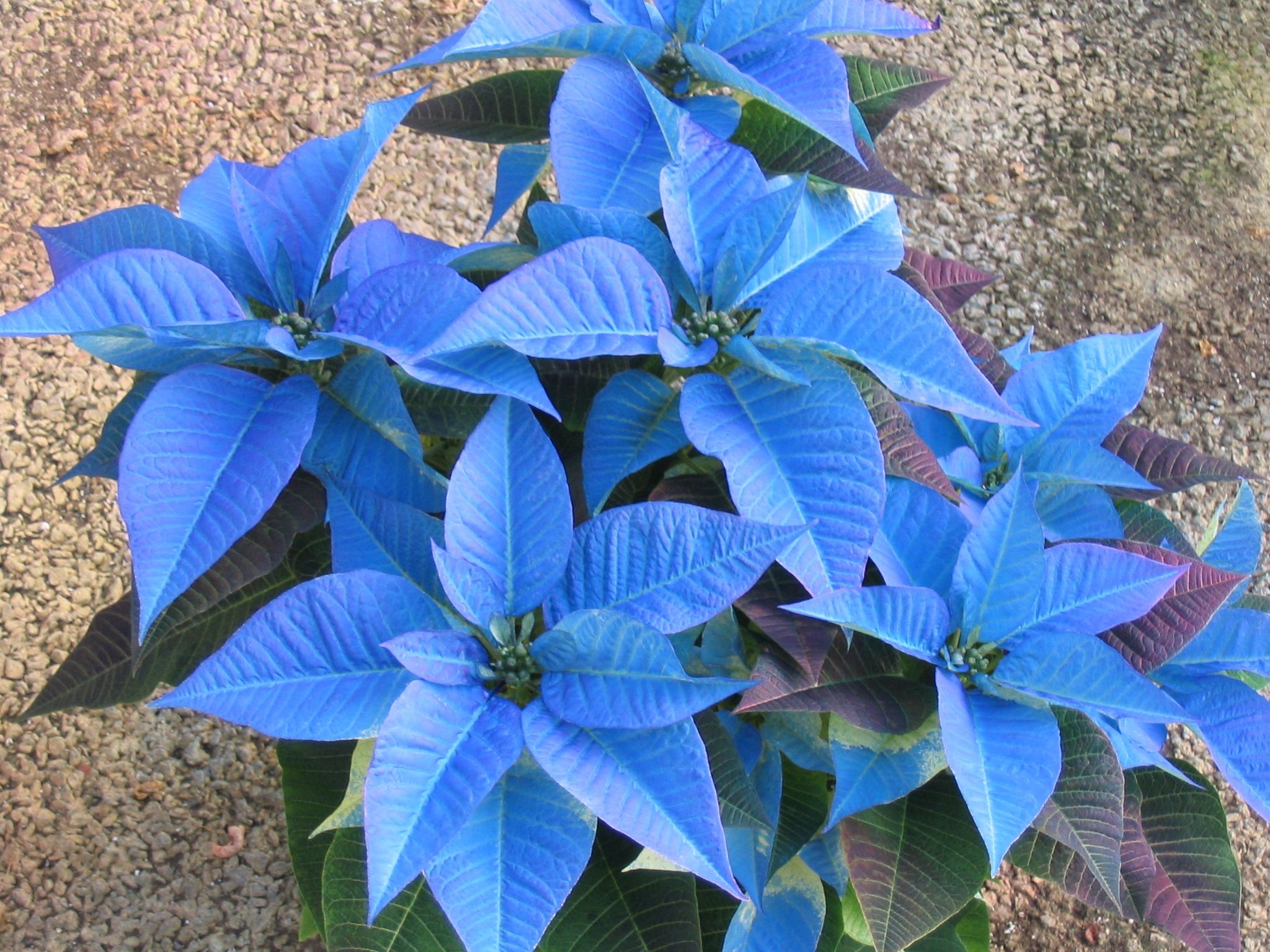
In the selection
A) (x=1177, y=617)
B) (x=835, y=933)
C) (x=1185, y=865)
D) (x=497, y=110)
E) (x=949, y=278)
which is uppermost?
(x=497, y=110)

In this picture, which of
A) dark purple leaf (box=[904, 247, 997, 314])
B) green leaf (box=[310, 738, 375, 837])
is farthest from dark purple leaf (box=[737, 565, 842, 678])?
dark purple leaf (box=[904, 247, 997, 314])

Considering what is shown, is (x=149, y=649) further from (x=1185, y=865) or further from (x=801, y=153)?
(x=1185, y=865)

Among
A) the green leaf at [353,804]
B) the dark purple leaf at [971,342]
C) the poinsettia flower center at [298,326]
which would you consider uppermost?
the poinsettia flower center at [298,326]

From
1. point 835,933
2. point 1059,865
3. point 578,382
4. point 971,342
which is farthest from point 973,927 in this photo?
point 578,382

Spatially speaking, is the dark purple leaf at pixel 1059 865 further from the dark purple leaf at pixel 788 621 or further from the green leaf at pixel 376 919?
the green leaf at pixel 376 919

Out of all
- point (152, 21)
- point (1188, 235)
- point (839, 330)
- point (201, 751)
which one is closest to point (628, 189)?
point (839, 330)

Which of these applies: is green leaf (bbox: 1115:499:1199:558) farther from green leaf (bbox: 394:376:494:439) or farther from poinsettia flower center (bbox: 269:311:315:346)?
poinsettia flower center (bbox: 269:311:315:346)

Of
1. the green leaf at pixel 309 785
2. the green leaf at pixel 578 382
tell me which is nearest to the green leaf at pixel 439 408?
the green leaf at pixel 578 382

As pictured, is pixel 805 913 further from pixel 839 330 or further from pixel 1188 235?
pixel 1188 235
